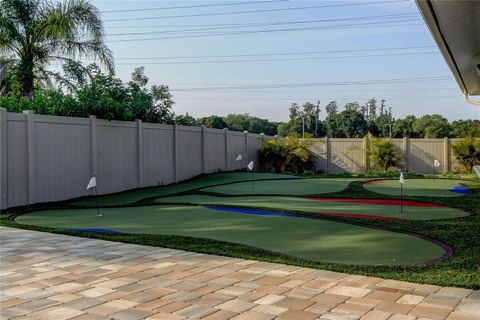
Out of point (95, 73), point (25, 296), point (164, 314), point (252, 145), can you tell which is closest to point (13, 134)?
point (95, 73)

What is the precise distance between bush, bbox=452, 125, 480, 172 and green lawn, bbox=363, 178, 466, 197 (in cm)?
623

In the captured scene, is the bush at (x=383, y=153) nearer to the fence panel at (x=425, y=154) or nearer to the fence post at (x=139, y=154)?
the fence panel at (x=425, y=154)

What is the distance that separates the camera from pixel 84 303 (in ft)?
12.0

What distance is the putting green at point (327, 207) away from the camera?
27.8 feet

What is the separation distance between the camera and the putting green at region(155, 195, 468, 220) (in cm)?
848

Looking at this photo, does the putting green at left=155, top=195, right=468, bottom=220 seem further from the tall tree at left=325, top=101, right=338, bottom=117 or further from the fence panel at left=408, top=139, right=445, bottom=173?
the tall tree at left=325, top=101, right=338, bottom=117

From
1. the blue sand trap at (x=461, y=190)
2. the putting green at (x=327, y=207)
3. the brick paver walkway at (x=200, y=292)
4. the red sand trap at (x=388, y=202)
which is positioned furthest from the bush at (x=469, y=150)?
the brick paver walkway at (x=200, y=292)

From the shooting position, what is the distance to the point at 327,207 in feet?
31.0

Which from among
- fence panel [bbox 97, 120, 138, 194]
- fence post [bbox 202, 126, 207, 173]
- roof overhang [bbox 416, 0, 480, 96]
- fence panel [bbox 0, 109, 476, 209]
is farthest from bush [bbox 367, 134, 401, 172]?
roof overhang [bbox 416, 0, 480, 96]

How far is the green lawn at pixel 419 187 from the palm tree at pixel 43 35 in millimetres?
8909

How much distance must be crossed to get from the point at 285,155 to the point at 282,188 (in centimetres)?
837

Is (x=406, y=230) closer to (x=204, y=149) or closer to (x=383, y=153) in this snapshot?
→ (x=204, y=149)

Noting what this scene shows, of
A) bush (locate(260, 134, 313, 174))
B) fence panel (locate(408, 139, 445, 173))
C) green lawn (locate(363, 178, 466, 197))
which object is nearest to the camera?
green lawn (locate(363, 178, 466, 197))

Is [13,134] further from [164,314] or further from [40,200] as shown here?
[164,314]
